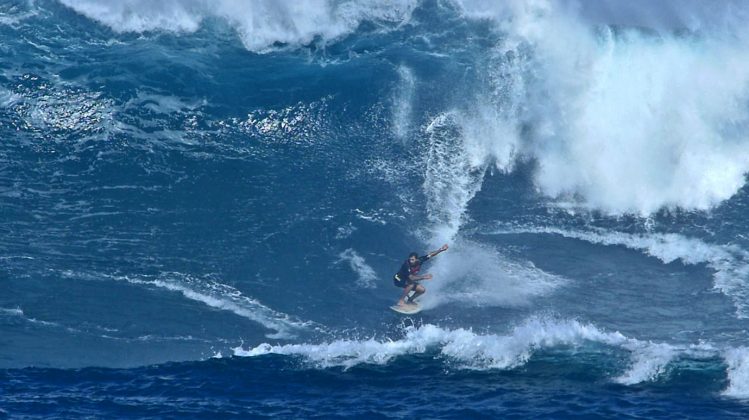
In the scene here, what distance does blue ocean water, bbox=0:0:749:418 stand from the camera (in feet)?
92.4

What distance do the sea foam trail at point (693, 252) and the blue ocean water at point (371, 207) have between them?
93mm

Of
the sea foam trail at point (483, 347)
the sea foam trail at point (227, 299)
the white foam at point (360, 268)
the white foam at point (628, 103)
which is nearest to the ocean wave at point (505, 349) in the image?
the sea foam trail at point (483, 347)

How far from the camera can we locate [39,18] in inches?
1615

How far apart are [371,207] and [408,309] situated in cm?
532

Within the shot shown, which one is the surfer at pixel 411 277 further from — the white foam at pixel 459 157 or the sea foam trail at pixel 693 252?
the sea foam trail at pixel 693 252

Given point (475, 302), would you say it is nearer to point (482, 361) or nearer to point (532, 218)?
point (482, 361)

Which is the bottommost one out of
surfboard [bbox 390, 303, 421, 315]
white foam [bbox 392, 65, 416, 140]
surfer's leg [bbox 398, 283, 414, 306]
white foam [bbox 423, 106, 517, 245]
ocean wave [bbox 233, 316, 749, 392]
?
ocean wave [bbox 233, 316, 749, 392]

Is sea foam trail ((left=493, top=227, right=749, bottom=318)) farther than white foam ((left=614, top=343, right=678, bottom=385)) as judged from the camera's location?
Yes

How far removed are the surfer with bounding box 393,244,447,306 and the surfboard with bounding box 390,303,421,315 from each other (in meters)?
0.11

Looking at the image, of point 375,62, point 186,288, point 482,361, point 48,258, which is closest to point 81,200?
point 48,258

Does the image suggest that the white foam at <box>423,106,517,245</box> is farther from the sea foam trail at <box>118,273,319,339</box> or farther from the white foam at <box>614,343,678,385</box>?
the white foam at <box>614,343,678,385</box>

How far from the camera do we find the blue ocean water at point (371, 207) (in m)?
28.2

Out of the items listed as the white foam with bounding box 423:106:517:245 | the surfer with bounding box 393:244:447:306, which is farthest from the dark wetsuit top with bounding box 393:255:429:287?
the white foam with bounding box 423:106:517:245

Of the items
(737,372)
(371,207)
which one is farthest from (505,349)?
(371,207)
